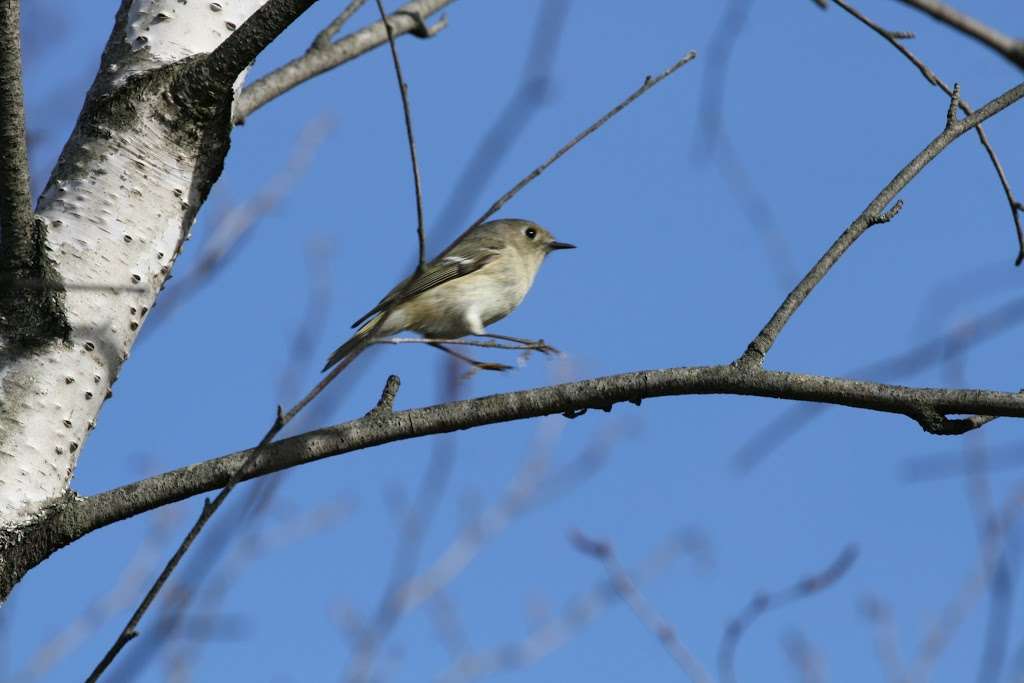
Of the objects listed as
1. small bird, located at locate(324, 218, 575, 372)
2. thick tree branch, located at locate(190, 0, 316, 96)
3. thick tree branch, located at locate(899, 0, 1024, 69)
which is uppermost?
small bird, located at locate(324, 218, 575, 372)

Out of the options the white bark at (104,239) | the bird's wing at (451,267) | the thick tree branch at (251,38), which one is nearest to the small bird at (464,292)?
the bird's wing at (451,267)

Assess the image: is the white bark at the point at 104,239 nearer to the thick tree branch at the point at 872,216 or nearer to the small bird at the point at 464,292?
the thick tree branch at the point at 872,216

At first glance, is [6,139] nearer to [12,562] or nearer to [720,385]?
[12,562]

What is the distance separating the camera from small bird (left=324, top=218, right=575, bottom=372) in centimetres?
591

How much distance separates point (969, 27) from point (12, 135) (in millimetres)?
1804

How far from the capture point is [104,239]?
8.68ft

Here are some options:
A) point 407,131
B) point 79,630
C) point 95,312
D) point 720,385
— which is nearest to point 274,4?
point 407,131

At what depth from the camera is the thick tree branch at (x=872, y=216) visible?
2.42m

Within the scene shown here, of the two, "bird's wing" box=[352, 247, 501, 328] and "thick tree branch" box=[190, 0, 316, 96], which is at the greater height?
"bird's wing" box=[352, 247, 501, 328]

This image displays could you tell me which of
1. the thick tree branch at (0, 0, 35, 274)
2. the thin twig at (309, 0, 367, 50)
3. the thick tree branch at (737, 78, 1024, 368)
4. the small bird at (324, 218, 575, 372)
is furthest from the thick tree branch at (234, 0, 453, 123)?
the thick tree branch at (737, 78, 1024, 368)

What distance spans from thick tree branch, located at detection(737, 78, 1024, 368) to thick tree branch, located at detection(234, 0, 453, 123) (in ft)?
6.08

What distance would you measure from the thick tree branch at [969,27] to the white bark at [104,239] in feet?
6.10

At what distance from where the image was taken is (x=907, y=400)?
7.63 feet

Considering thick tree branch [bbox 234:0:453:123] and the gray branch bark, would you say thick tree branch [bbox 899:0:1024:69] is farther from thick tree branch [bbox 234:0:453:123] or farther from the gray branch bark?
thick tree branch [bbox 234:0:453:123]
